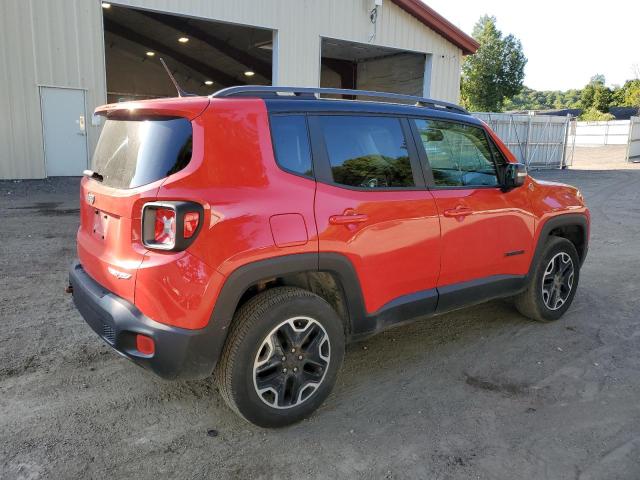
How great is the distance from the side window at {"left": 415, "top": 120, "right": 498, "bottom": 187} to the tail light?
6.02 feet

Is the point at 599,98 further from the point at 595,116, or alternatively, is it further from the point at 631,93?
the point at 595,116

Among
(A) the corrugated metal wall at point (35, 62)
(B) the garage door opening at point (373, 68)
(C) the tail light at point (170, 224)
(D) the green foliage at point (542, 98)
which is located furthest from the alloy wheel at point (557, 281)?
(D) the green foliage at point (542, 98)

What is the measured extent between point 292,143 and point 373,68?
66.4ft

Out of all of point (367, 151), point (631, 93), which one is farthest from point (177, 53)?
point (631, 93)

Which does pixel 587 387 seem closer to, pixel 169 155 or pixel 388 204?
pixel 388 204

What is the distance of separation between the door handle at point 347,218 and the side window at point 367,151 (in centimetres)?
20

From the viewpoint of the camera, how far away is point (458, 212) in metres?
3.72

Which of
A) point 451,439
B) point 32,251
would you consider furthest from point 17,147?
point 451,439

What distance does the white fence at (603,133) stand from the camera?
1458 inches

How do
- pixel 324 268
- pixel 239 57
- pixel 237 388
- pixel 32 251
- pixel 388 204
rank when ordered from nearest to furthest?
pixel 237 388
pixel 324 268
pixel 388 204
pixel 32 251
pixel 239 57

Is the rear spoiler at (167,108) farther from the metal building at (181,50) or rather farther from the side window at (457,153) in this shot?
the metal building at (181,50)

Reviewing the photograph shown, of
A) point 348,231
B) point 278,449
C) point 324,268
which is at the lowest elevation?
point 278,449

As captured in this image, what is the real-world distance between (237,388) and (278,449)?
398 mm

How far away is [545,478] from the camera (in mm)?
2602
